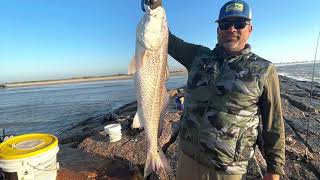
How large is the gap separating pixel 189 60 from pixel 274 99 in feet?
3.72

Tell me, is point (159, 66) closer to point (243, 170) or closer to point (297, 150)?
point (243, 170)

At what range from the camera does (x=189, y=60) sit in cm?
356

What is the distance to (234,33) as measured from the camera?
3.06 metres

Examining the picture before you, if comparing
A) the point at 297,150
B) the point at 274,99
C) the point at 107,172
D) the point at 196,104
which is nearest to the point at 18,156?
the point at 107,172

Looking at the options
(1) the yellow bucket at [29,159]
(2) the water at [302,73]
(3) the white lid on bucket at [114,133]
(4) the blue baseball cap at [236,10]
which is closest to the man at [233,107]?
(4) the blue baseball cap at [236,10]

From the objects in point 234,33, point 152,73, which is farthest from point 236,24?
point 152,73

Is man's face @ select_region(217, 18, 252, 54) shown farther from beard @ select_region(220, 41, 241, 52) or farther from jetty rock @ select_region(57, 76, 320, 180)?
A: jetty rock @ select_region(57, 76, 320, 180)

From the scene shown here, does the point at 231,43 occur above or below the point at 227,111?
above

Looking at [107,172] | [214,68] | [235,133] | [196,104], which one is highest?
[214,68]

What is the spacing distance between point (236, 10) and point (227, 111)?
1068mm

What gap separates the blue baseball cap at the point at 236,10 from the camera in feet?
9.92

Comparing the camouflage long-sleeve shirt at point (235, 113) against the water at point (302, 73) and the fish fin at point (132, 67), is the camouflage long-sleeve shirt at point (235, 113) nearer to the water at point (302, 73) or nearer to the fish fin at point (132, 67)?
the fish fin at point (132, 67)

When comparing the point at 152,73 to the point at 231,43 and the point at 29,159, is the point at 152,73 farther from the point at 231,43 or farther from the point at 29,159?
the point at 29,159

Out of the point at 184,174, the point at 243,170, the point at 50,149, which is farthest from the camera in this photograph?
the point at 50,149
